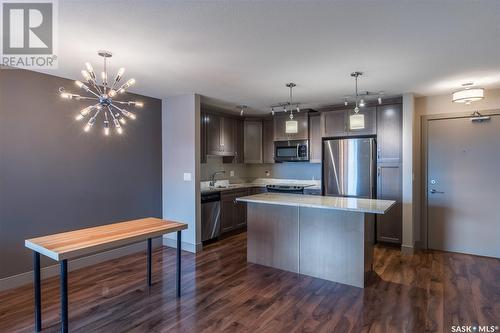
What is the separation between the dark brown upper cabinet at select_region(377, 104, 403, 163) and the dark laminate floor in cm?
165

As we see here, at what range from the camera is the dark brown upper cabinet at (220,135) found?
5207mm

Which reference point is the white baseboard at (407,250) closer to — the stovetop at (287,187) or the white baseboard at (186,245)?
the stovetop at (287,187)

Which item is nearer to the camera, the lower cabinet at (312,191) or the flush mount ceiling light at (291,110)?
the flush mount ceiling light at (291,110)

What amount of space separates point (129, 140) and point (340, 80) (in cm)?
318

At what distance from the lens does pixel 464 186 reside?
4.30 meters

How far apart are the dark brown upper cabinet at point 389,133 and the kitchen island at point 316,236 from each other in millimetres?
1389

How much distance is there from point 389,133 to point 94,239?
14.3 ft

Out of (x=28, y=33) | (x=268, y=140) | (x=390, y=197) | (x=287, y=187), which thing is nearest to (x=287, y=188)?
(x=287, y=187)

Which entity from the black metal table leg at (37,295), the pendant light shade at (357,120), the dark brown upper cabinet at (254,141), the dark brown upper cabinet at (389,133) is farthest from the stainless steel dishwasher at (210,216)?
the dark brown upper cabinet at (389,133)

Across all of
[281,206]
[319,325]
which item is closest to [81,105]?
[281,206]

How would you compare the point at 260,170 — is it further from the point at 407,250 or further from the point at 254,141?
the point at 407,250

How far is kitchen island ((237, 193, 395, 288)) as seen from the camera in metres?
3.18

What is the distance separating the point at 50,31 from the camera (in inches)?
89.3

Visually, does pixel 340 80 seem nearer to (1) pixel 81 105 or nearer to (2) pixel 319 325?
(2) pixel 319 325
